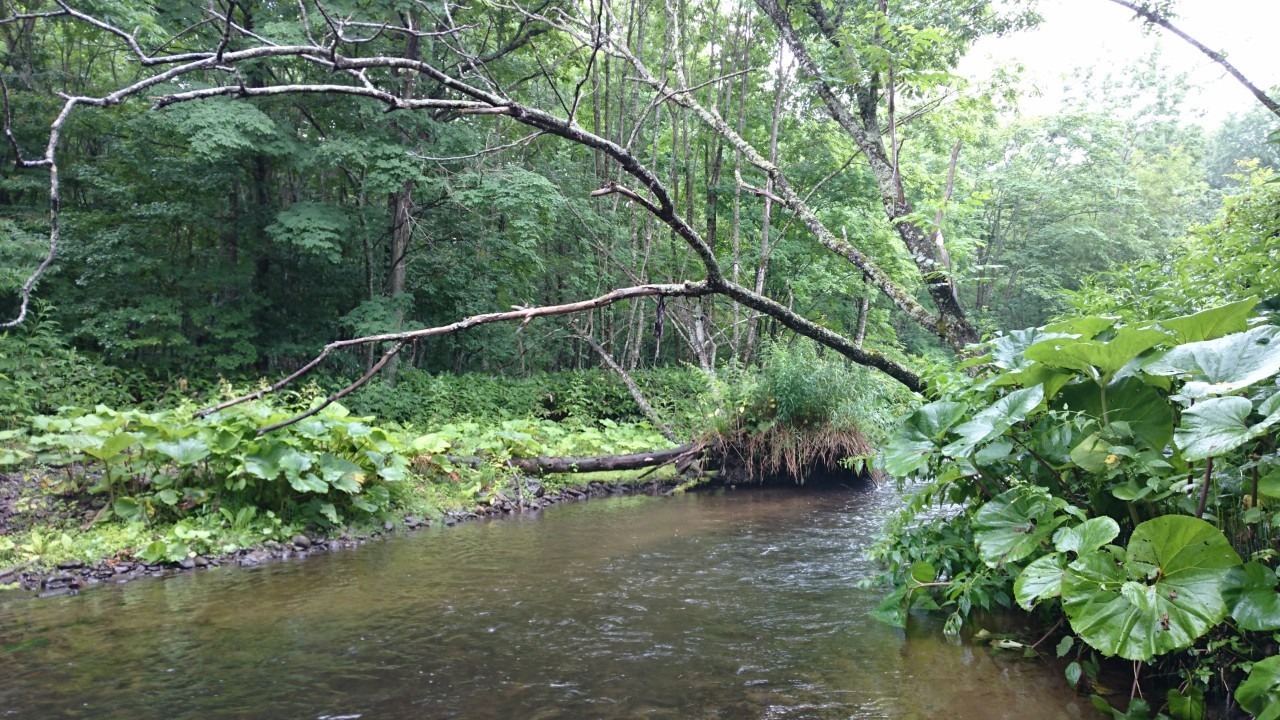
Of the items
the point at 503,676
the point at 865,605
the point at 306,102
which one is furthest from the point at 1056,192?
the point at 503,676

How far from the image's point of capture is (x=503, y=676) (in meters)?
3.37

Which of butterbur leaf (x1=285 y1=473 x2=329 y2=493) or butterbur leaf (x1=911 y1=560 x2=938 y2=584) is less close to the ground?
butterbur leaf (x1=285 y1=473 x2=329 y2=493)

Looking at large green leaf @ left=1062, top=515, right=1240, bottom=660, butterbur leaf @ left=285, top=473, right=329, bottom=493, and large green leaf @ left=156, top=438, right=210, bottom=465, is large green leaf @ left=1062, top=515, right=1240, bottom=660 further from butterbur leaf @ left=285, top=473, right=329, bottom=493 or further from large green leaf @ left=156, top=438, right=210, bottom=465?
large green leaf @ left=156, top=438, right=210, bottom=465

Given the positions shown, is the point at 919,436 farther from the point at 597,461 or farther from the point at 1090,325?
the point at 597,461

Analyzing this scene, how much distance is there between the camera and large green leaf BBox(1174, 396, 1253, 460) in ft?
6.91

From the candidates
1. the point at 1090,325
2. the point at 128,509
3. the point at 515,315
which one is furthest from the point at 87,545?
the point at 1090,325

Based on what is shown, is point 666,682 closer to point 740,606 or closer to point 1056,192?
point 740,606

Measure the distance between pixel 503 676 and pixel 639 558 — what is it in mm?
2454

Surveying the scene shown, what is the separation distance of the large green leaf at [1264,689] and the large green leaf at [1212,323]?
3.81 ft

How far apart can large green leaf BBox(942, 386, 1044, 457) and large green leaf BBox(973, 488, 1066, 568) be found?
0.85 feet

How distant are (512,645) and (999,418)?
2646mm

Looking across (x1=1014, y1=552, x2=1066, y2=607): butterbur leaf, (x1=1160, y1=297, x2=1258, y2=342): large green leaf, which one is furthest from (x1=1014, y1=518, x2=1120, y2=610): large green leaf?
(x1=1160, y1=297, x2=1258, y2=342): large green leaf

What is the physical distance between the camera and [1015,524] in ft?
9.68

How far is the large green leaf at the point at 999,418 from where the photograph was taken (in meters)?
2.88
